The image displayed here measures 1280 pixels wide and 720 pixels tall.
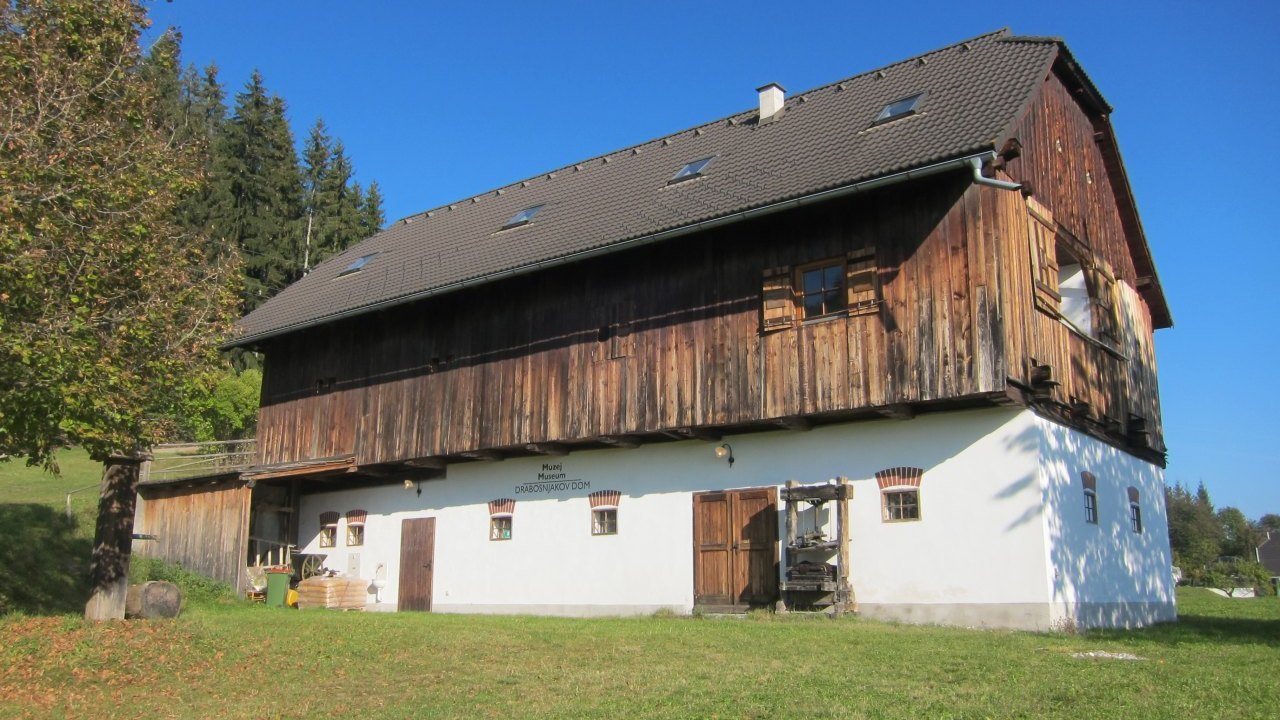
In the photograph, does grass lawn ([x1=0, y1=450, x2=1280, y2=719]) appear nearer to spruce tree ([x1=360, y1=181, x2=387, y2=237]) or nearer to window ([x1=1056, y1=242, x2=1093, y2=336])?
window ([x1=1056, y1=242, x2=1093, y2=336])

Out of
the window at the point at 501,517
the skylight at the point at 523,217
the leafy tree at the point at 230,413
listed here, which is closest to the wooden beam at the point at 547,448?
the window at the point at 501,517

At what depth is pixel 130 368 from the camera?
11211 millimetres

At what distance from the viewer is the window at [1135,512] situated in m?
17.5

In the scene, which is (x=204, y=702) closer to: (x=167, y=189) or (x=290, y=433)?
(x=167, y=189)

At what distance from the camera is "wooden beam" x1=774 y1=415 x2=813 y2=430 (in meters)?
15.3

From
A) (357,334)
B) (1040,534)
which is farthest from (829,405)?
(357,334)

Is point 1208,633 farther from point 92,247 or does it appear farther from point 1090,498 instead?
point 92,247

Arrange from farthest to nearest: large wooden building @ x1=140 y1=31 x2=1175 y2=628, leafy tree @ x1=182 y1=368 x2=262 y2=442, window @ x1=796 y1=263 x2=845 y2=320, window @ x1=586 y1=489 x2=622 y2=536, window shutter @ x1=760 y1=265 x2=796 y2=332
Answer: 1. leafy tree @ x1=182 y1=368 x2=262 y2=442
2. window @ x1=586 y1=489 x2=622 y2=536
3. window shutter @ x1=760 y1=265 x2=796 y2=332
4. window @ x1=796 y1=263 x2=845 y2=320
5. large wooden building @ x1=140 y1=31 x2=1175 y2=628

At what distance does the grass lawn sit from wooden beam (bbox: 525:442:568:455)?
427 centimetres

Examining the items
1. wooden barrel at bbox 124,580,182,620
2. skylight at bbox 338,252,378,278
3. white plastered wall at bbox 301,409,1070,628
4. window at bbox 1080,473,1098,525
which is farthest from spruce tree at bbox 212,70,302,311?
window at bbox 1080,473,1098,525

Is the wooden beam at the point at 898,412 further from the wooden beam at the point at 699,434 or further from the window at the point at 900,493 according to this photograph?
the wooden beam at the point at 699,434

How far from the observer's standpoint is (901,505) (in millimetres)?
14750

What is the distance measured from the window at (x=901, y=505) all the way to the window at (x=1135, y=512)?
5094mm

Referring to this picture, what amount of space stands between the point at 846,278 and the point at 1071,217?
4.57m
